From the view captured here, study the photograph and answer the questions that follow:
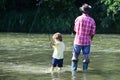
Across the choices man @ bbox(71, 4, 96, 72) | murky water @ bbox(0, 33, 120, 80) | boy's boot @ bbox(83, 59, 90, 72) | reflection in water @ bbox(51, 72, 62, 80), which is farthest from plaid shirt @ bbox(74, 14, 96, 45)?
reflection in water @ bbox(51, 72, 62, 80)

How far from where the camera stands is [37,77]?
10484 mm

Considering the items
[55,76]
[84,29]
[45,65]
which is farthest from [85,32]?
[45,65]

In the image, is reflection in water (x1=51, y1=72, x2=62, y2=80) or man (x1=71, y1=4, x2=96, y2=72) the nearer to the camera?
reflection in water (x1=51, y1=72, x2=62, y2=80)

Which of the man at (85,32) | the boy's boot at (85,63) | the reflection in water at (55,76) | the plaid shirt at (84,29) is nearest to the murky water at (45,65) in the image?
the reflection in water at (55,76)

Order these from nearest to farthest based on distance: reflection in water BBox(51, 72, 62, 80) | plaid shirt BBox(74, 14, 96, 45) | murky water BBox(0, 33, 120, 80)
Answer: reflection in water BBox(51, 72, 62, 80) < murky water BBox(0, 33, 120, 80) < plaid shirt BBox(74, 14, 96, 45)

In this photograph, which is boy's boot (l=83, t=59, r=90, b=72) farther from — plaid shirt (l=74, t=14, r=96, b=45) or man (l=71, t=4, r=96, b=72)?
plaid shirt (l=74, t=14, r=96, b=45)

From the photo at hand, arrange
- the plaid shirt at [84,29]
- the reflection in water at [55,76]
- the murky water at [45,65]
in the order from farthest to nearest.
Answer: the plaid shirt at [84,29]
the murky water at [45,65]
the reflection in water at [55,76]

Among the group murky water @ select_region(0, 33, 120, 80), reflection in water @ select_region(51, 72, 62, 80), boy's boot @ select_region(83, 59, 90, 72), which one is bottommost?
reflection in water @ select_region(51, 72, 62, 80)

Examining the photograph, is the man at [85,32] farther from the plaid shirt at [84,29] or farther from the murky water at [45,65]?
the murky water at [45,65]

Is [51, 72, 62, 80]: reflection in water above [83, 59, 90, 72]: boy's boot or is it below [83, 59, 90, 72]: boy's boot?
below

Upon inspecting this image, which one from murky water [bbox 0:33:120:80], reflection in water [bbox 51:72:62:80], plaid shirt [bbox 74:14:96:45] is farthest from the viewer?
plaid shirt [bbox 74:14:96:45]

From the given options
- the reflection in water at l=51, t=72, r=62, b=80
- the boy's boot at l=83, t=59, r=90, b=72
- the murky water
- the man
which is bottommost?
the reflection in water at l=51, t=72, r=62, b=80

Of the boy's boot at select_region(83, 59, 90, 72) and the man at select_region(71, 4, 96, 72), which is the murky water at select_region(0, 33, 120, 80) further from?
the man at select_region(71, 4, 96, 72)

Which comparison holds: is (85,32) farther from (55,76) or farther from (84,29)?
(55,76)
